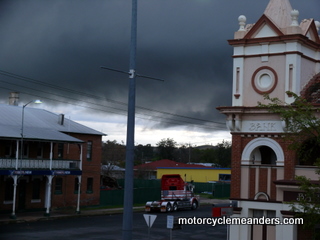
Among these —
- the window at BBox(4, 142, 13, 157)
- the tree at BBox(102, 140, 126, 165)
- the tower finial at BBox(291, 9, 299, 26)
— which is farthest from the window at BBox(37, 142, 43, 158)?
the tree at BBox(102, 140, 126, 165)

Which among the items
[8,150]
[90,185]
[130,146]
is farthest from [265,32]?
[90,185]

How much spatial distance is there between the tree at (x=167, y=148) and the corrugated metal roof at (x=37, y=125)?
3498 inches

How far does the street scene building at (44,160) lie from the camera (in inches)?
1645

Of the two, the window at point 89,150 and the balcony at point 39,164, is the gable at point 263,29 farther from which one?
the window at point 89,150

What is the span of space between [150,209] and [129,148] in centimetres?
3715

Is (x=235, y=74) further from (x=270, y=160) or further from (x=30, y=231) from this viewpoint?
(x=30, y=231)

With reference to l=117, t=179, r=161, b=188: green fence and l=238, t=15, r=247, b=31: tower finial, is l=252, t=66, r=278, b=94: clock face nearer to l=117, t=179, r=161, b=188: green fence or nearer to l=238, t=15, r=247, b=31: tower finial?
l=238, t=15, r=247, b=31: tower finial

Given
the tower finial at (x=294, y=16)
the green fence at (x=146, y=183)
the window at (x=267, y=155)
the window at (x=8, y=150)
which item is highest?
the tower finial at (x=294, y=16)

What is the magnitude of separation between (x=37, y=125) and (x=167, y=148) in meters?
95.4

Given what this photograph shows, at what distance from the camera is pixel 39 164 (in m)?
43.2

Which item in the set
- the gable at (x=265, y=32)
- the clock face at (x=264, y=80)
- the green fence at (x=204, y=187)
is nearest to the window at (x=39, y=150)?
the clock face at (x=264, y=80)

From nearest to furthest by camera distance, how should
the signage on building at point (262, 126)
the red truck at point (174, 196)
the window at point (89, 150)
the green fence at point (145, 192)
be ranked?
the signage on building at point (262, 126), the red truck at point (174, 196), the window at point (89, 150), the green fence at point (145, 192)

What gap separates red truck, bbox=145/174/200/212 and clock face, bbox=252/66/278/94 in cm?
3018

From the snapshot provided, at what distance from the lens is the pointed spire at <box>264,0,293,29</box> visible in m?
Answer: 20.2
